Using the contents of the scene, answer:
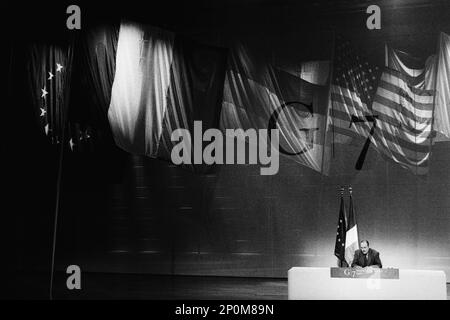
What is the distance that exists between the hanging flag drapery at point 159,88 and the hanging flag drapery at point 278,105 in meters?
0.26

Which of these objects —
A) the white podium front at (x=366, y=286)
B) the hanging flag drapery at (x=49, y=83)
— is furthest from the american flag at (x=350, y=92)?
the hanging flag drapery at (x=49, y=83)

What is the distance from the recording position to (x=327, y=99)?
1038 centimetres

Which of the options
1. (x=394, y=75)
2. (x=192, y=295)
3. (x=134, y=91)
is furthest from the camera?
(x=134, y=91)

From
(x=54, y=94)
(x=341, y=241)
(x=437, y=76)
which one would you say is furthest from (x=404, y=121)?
(x=54, y=94)

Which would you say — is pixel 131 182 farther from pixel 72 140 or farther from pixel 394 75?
pixel 394 75

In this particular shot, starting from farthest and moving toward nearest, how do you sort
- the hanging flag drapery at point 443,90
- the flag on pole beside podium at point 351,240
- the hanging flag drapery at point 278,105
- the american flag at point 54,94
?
the american flag at point 54,94 < the hanging flag drapery at point 278,105 < the hanging flag drapery at point 443,90 < the flag on pole beside podium at point 351,240

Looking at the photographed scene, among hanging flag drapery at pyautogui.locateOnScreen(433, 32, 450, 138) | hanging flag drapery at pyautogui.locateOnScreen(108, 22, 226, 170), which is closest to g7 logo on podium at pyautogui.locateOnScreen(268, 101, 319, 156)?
hanging flag drapery at pyautogui.locateOnScreen(108, 22, 226, 170)

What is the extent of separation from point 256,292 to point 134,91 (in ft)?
13.8

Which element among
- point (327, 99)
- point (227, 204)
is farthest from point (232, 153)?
point (327, 99)

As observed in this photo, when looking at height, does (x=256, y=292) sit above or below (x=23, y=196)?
below

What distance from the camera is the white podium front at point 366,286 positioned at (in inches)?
257

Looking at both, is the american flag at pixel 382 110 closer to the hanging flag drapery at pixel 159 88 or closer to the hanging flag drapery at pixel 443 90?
the hanging flag drapery at pixel 443 90

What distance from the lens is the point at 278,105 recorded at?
34.3 ft

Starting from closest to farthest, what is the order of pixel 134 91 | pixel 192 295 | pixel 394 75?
pixel 192 295, pixel 394 75, pixel 134 91
